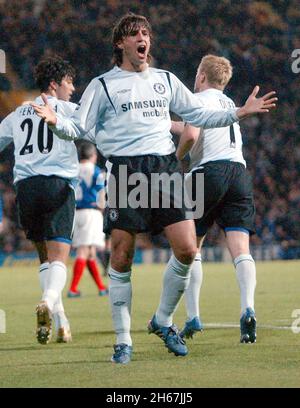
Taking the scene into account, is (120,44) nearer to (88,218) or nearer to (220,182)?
(220,182)

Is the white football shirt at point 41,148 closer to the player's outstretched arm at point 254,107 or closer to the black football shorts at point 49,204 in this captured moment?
the black football shorts at point 49,204

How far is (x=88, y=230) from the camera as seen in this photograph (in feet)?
46.2

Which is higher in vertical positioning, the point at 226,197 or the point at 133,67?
the point at 133,67

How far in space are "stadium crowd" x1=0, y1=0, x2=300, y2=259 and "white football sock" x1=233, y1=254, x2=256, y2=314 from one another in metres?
17.3

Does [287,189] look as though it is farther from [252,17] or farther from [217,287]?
[217,287]

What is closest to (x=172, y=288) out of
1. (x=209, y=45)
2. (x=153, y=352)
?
(x=153, y=352)

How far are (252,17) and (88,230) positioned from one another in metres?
14.7

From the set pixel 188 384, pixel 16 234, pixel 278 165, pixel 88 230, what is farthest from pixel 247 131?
pixel 188 384

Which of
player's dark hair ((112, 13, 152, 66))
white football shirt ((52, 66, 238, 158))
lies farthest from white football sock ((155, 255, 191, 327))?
player's dark hair ((112, 13, 152, 66))

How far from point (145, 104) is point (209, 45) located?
67.4 feet

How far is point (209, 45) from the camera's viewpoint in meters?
26.3

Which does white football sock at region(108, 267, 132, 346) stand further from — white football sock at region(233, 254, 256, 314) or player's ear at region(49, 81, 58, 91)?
player's ear at region(49, 81, 58, 91)

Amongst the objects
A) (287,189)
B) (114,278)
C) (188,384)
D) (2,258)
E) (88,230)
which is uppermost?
(287,189)

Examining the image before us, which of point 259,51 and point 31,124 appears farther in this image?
point 259,51
